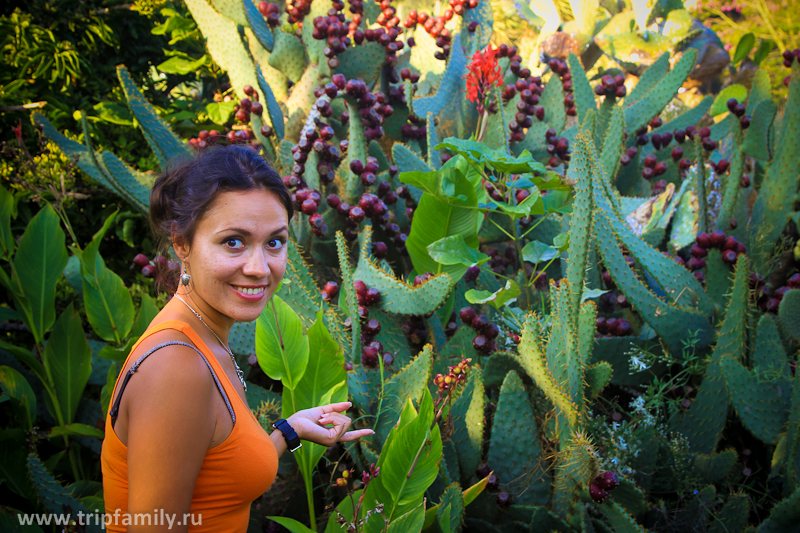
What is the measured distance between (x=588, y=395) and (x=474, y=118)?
5.86 ft

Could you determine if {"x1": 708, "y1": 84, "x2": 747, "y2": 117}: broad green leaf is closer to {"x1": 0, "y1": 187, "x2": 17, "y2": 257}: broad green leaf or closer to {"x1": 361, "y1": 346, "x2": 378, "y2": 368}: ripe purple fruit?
{"x1": 361, "y1": 346, "x2": 378, "y2": 368}: ripe purple fruit

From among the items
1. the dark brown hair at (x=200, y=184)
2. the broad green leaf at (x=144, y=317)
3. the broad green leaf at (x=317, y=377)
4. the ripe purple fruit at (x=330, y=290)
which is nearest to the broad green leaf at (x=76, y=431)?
the broad green leaf at (x=144, y=317)

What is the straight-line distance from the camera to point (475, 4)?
120 inches

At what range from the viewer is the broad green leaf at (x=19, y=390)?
5.61 feet

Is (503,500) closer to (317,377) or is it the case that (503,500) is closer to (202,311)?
(317,377)

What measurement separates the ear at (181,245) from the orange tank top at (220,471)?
15 cm

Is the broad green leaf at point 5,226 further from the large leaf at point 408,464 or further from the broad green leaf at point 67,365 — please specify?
the large leaf at point 408,464

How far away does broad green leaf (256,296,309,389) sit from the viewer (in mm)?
1354

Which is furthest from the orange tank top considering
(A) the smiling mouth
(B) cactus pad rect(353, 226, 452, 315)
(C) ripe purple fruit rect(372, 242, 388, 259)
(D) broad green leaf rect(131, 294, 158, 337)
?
(C) ripe purple fruit rect(372, 242, 388, 259)

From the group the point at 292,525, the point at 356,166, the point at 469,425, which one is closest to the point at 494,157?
the point at 356,166

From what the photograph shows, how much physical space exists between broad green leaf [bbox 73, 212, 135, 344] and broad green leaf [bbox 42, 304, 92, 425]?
75 millimetres

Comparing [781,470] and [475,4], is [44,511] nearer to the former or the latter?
[781,470]

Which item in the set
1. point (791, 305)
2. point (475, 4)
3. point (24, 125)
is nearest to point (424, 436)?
point (791, 305)

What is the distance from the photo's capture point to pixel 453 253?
1692mm
